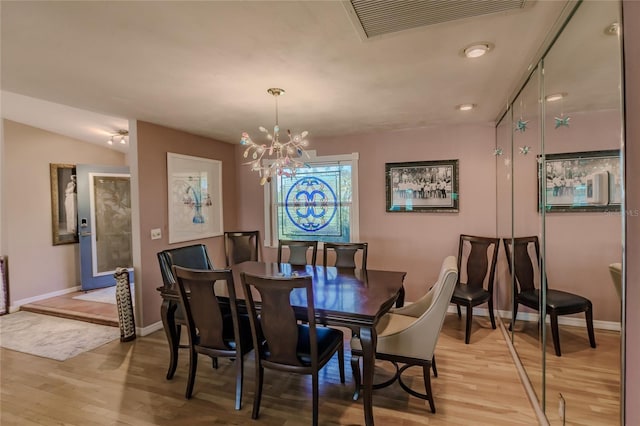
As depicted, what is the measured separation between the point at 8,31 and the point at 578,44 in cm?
305

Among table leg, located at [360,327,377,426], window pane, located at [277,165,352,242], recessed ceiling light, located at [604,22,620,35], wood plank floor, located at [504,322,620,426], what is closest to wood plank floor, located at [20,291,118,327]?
window pane, located at [277,165,352,242]

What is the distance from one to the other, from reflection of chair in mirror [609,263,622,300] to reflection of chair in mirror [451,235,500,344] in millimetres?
2093

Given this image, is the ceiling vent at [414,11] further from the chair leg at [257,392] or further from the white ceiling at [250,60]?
the chair leg at [257,392]

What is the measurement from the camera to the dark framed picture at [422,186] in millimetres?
4090

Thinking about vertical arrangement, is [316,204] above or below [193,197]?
below

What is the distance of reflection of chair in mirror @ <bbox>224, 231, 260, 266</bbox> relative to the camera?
468 centimetres

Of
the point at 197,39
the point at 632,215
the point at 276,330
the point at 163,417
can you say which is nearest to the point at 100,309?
the point at 163,417

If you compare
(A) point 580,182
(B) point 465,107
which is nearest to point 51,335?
(A) point 580,182

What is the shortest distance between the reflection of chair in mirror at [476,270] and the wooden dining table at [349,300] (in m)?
0.85

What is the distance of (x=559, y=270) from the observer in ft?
6.21

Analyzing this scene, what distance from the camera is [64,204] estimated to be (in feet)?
16.5

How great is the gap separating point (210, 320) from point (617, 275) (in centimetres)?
227

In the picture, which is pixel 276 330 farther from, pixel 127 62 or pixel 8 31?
pixel 8 31

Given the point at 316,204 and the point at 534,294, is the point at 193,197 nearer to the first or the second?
the point at 316,204
